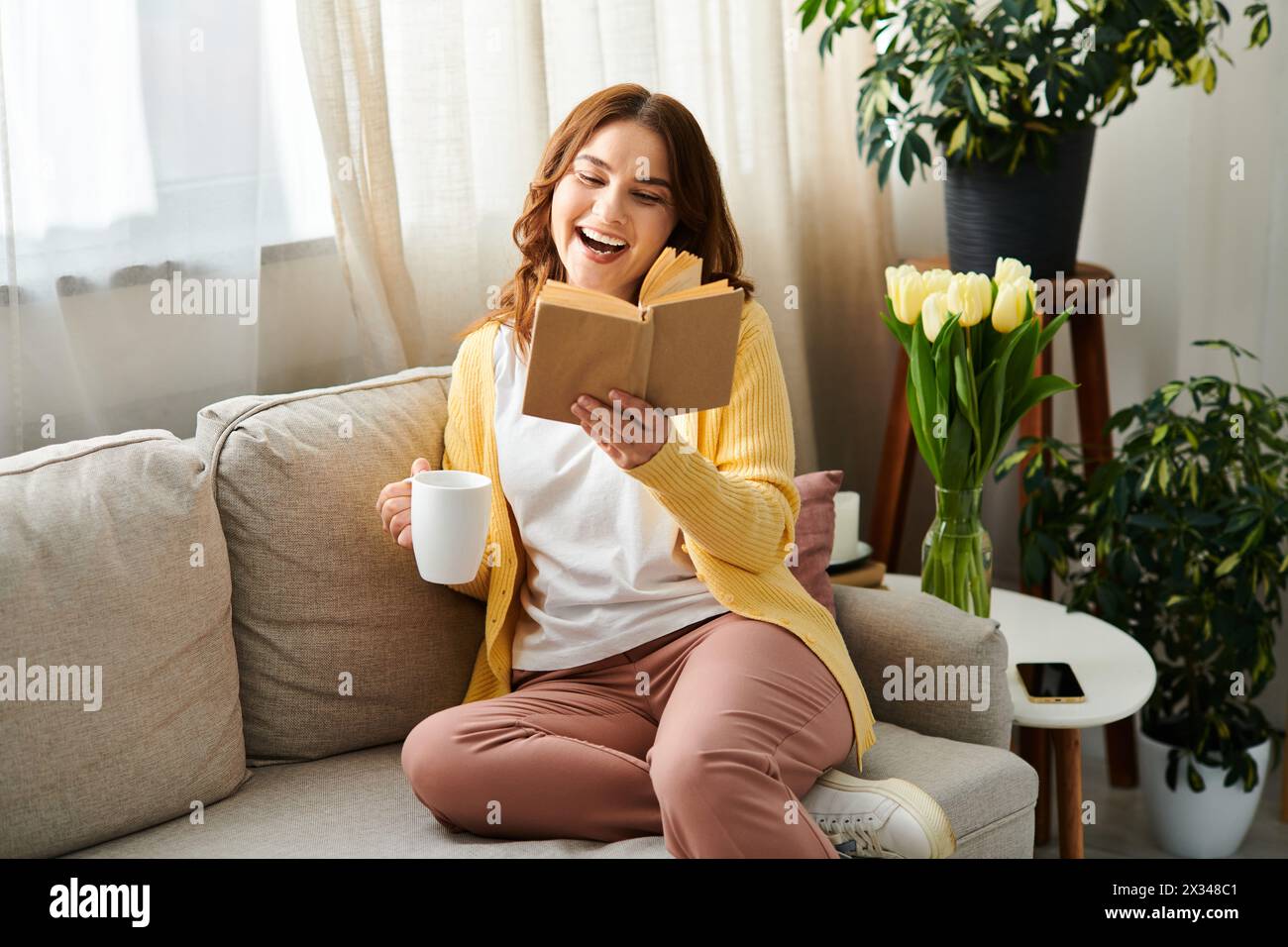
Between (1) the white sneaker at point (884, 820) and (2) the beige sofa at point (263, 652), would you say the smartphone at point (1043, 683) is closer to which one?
(2) the beige sofa at point (263, 652)

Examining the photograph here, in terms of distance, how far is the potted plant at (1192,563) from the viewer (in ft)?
7.07

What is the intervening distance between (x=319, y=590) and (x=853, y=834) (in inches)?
26.5

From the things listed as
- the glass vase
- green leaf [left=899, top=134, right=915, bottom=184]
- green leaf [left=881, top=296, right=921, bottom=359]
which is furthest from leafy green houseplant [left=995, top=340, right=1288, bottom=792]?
green leaf [left=899, top=134, right=915, bottom=184]

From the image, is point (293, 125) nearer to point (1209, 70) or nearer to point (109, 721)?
point (109, 721)

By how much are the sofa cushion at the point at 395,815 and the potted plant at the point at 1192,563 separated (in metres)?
0.67

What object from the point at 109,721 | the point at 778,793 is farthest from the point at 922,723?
the point at 109,721

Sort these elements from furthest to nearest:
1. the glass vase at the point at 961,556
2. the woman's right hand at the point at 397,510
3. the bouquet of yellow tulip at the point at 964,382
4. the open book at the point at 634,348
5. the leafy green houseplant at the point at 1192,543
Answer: the leafy green houseplant at the point at 1192,543 < the glass vase at the point at 961,556 < the bouquet of yellow tulip at the point at 964,382 < the woman's right hand at the point at 397,510 < the open book at the point at 634,348

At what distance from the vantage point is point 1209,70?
2.19m

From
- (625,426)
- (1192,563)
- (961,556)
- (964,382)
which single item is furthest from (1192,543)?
(625,426)

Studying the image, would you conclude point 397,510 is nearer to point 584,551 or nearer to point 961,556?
point 584,551

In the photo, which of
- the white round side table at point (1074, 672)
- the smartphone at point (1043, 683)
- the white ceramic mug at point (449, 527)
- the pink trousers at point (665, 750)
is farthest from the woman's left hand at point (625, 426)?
the smartphone at point (1043, 683)

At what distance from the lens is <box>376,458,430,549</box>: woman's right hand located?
5.06 ft
